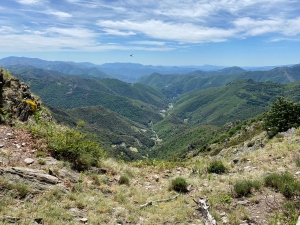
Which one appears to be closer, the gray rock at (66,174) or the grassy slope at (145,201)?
the grassy slope at (145,201)

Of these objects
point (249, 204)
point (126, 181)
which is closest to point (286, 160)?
point (249, 204)

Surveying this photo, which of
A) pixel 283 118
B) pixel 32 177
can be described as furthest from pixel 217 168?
pixel 283 118

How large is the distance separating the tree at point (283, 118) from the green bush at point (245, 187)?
1561 cm

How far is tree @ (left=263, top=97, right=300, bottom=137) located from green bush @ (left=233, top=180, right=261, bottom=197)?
15.6 metres

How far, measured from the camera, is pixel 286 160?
12617 millimetres

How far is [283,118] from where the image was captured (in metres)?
23.9

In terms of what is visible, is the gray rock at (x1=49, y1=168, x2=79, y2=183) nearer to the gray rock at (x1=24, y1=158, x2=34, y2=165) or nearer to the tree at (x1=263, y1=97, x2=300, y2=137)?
the gray rock at (x1=24, y1=158, x2=34, y2=165)

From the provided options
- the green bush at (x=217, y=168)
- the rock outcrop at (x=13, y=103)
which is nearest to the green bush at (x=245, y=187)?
the green bush at (x=217, y=168)

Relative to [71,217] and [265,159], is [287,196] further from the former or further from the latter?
[71,217]

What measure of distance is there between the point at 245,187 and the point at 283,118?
17903mm

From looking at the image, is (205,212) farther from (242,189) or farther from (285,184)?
(285,184)

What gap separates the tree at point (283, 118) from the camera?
22969 mm

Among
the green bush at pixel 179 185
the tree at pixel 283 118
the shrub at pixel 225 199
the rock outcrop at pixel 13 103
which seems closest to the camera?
the shrub at pixel 225 199

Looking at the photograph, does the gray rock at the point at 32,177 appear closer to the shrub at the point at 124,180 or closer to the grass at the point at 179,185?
the shrub at the point at 124,180
